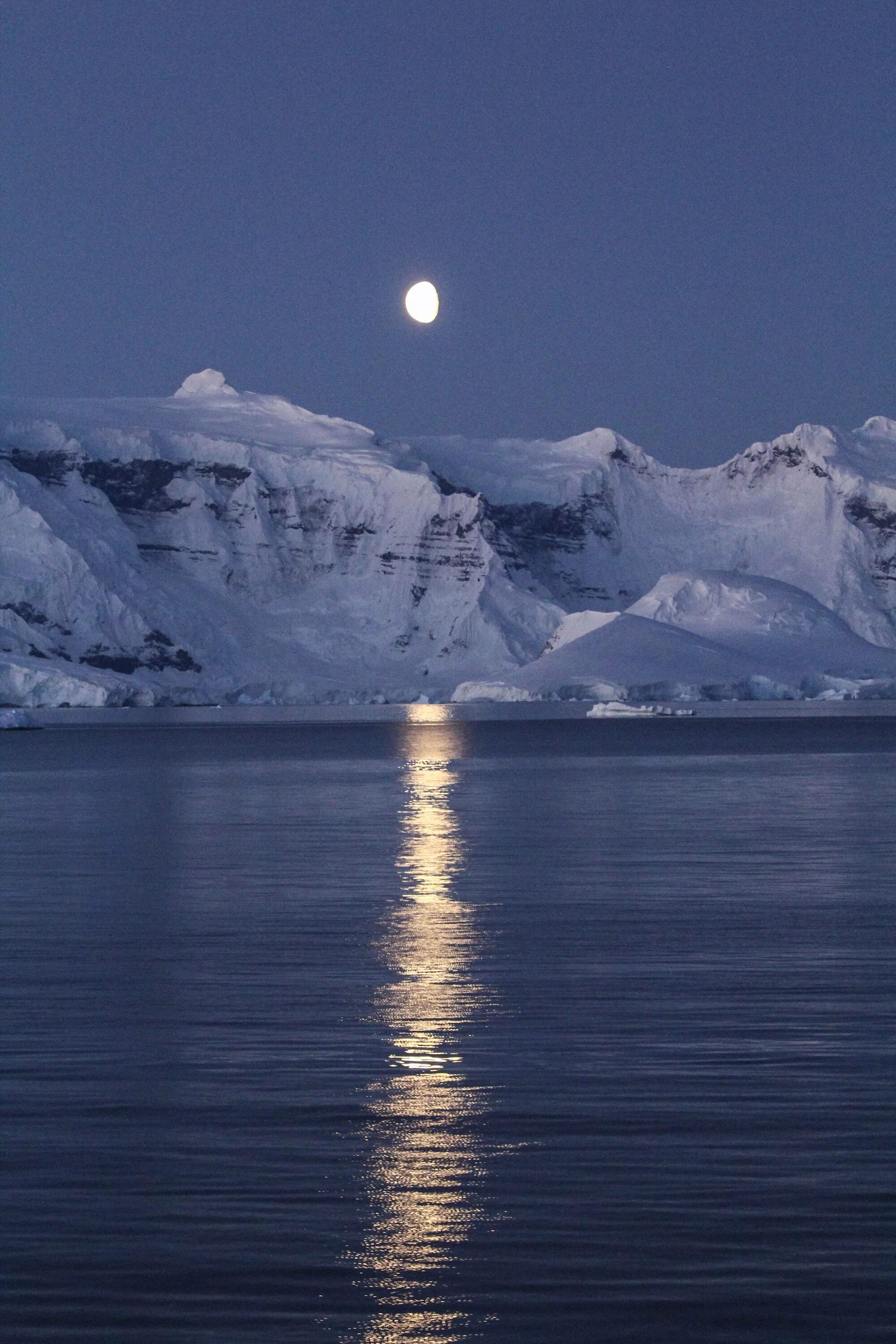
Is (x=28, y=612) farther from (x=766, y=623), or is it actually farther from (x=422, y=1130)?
(x=422, y=1130)

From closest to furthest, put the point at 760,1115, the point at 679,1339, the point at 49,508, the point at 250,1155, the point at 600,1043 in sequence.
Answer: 1. the point at 679,1339
2. the point at 250,1155
3. the point at 760,1115
4. the point at 600,1043
5. the point at 49,508

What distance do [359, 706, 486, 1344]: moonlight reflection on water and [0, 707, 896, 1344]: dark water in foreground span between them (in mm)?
25

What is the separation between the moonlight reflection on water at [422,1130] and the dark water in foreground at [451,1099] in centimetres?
3

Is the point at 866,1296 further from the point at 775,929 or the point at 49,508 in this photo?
the point at 49,508

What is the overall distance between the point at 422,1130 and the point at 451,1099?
803 mm

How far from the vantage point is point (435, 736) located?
10000cm

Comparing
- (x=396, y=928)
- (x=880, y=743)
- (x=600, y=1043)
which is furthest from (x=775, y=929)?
(x=880, y=743)

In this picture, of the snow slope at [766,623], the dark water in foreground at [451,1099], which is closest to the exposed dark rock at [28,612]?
the snow slope at [766,623]

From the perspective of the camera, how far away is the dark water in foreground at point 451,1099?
7.12 meters

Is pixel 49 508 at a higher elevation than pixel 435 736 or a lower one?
higher

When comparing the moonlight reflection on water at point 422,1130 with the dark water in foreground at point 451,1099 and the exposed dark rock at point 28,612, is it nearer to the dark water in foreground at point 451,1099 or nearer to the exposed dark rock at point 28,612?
the dark water in foreground at point 451,1099

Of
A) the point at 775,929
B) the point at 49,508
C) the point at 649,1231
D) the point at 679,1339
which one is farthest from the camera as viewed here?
the point at 49,508

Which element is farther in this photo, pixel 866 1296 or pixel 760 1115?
pixel 760 1115

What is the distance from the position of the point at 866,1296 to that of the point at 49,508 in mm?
194622
